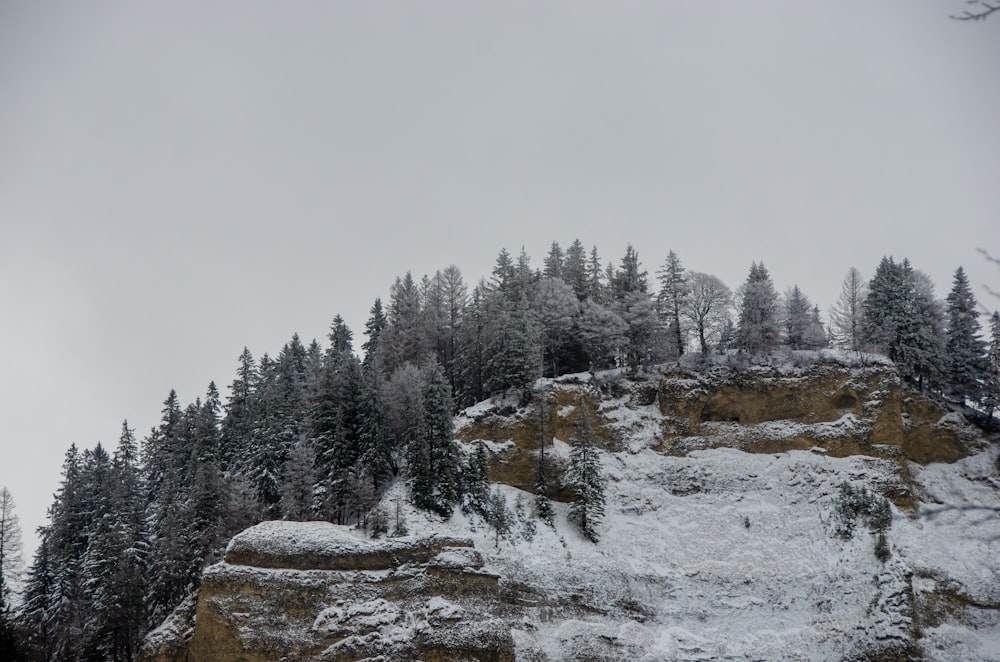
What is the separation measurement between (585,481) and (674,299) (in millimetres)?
25127

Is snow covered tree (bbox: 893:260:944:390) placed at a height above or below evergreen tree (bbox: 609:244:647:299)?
below

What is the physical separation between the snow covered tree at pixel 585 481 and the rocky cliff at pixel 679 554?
98cm

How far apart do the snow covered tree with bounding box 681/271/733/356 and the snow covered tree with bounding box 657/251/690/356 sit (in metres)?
0.59

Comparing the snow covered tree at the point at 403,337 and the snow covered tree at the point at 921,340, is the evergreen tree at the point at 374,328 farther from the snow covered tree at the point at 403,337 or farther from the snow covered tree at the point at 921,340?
the snow covered tree at the point at 921,340

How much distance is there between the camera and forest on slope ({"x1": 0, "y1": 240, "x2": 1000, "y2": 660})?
52.2 metres

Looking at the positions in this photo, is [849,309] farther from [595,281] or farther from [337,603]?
[337,603]

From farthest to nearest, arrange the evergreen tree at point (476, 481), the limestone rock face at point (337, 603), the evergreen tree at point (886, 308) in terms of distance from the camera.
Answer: the evergreen tree at point (886, 308) < the evergreen tree at point (476, 481) < the limestone rock face at point (337, 603)

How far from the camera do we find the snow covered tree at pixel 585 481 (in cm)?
5397

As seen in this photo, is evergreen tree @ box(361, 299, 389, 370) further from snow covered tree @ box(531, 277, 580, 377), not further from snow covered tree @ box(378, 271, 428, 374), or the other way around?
snow covered tree @ box(531, 277, 580, 377)

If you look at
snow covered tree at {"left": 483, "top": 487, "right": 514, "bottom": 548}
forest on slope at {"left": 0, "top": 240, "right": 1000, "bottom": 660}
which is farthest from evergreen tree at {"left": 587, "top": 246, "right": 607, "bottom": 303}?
snow covered tree at {"left": 483, "top": 487, "right": 514, "bottom": 548}

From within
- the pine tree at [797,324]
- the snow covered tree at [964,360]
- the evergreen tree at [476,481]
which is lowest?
the evergreen tree at [476,481]

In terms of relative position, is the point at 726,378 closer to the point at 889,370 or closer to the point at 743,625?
the point at 889,370

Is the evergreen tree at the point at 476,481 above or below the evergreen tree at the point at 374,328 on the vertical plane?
below

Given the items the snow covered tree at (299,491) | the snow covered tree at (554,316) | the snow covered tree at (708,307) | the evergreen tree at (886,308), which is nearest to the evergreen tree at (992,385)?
the evergreen tree at (886,308)
